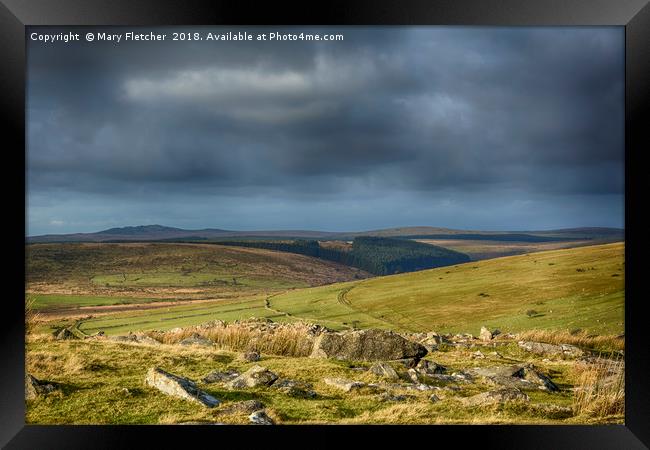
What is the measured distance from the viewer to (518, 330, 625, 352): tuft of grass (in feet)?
34.6

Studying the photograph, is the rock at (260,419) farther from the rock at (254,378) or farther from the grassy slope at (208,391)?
the rock at (254,378)

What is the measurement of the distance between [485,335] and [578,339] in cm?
219

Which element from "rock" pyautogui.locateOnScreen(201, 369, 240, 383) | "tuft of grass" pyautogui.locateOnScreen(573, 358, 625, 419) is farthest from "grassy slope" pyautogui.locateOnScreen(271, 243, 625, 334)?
"rock" pyautogui.locateOnScreen(201, 369, 240, 383)

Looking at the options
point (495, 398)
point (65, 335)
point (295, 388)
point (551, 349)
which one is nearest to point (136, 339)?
point (65, 335)

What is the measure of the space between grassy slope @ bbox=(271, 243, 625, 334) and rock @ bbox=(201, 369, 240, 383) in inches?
118

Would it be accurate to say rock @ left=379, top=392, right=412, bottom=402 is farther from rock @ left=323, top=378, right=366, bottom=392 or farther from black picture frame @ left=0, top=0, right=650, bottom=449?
black picture frame @ left=0, top=0, right=650, bottom=449

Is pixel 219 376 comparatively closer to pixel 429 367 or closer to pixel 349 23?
pixel 429 367

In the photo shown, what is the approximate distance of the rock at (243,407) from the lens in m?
8.57

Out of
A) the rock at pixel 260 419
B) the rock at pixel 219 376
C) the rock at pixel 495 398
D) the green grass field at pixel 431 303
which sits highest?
the green grass field at pixel 431 303

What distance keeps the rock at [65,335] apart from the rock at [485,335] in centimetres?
1081

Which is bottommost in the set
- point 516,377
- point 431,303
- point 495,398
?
point 495,398

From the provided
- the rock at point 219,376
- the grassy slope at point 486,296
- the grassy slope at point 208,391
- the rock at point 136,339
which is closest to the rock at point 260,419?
the grassy slope at point 208,391

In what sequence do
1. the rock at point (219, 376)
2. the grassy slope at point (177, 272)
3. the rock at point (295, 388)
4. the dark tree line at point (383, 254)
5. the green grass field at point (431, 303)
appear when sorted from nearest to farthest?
the rock at point (295, 388)
the rock at point (219, 376)
the green grass field at point (431, 303)
the grassy slope at point (177, 272)
the dark tree line at point (383, 254)

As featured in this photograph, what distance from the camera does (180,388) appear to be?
887cm
